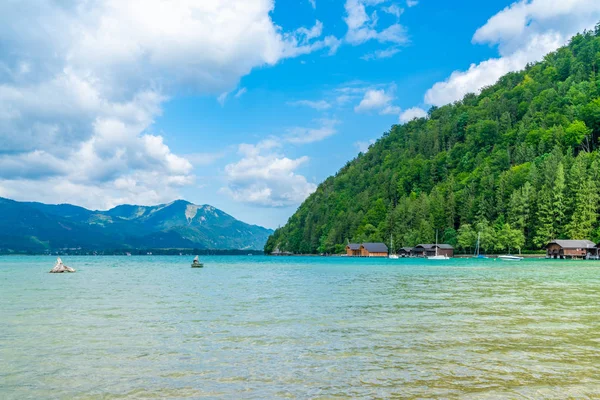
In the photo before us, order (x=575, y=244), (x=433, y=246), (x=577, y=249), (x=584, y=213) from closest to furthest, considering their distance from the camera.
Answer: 1. (x=577, y=249)
2. (x=575, y=244)
3. (x=584, y=213)
4. (x=433, y=246)

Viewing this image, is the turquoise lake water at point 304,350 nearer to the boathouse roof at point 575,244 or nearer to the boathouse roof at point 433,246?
the boathouse roof at point 575,244

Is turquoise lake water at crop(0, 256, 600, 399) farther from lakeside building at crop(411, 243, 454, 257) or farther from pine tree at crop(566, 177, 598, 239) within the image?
lakeside building at crop(411, 243, 454, 257)

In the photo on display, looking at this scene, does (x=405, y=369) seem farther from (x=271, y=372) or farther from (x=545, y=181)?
(x=545, y=181)

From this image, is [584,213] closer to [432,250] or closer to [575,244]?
[575,244]

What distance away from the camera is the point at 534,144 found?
18562 cm

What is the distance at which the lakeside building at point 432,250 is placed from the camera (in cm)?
17025

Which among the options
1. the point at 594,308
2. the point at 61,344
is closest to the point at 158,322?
the point at 61,344

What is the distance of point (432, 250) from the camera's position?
173250mm

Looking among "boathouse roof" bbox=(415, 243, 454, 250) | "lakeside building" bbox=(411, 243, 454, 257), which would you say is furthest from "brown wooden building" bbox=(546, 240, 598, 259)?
"lakeside building" bbox=(411, 243, 454, 257)

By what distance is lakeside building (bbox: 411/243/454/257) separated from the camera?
6703 inches

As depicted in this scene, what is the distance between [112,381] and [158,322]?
1109 cm

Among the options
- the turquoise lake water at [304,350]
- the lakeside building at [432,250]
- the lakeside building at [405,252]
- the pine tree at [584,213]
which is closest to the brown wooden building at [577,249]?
the pine tree at [584,213]

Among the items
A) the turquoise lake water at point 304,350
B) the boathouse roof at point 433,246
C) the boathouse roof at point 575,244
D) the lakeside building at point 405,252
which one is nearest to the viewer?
the turquoise lake water at point 304,350

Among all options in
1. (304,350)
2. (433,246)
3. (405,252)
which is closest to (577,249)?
(433,246)
